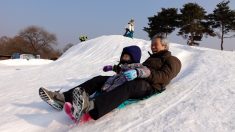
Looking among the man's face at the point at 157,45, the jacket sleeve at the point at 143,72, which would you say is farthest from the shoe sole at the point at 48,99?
the man's face at the point at 157,45

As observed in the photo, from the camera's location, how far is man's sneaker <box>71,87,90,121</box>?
9.81 ft

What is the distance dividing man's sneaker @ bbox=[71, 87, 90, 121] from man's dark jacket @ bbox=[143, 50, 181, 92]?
A: 2.85ft

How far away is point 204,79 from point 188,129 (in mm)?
1905

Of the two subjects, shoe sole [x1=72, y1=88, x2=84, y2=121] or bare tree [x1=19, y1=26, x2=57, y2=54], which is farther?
bare tree [x1=19, y1=26, x2=57, y2=54]

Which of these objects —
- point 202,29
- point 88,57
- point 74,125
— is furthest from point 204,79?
point 202,29

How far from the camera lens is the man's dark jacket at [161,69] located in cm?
366

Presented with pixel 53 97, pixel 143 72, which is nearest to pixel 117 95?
pixel 143 72

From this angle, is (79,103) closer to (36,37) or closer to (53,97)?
(53,97)

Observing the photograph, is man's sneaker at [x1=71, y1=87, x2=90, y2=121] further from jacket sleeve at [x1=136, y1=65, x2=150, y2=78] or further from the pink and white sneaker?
jacket sleeve at [x1=136, y1=65, x2=150, y2=78]

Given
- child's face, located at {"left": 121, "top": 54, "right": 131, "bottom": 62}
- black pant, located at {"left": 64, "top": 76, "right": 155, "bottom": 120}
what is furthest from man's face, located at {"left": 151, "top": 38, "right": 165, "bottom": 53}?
black pant, located at {"left": 64, "top": 76, "right": 155, "bottom": 120}

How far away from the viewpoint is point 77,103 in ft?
10.0

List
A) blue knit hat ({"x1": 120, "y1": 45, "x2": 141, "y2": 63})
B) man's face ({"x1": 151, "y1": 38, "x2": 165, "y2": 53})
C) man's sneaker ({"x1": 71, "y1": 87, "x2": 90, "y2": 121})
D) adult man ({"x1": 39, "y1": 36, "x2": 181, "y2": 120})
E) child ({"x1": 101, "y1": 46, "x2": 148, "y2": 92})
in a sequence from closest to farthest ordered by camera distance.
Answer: man's sneaker ({"x1": 71, "y1": 87, "x2": 90, "y2": 121}), adult man ({"x1": 39, "y1": 36, "x2": 181, "y2": 120}), child ({"x1": 101, "y1": 46, "x2": 148, "y2": 92}), blue knit hat ({"x1": 120, "y1": 45, "x2": 141, "y2": 63}), man's face ({"x1": 151, "y1": 38, "x2": 165, "y2": 53})

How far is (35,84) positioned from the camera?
6.47 m

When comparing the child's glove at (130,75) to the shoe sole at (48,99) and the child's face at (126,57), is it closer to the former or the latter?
the child's face at (126,57)
